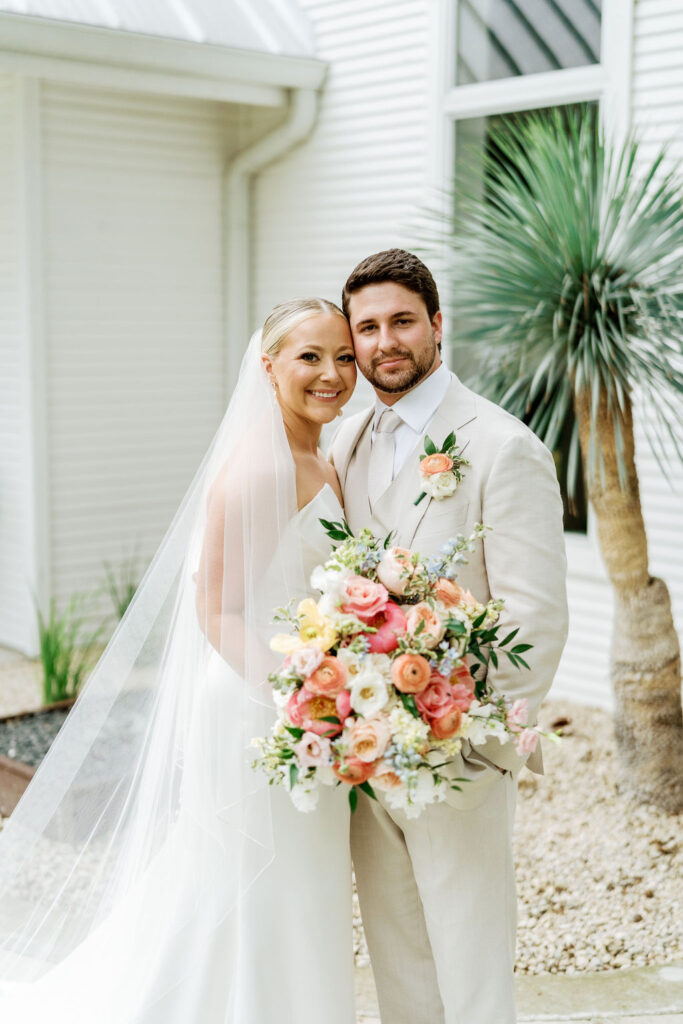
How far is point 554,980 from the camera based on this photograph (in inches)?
135

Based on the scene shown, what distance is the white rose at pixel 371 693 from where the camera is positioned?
2.14 meters

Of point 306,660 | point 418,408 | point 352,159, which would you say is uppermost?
point 352,159

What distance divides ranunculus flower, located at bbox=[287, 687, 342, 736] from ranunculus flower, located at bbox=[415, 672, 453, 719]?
0.53ft

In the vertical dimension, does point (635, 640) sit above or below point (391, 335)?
below

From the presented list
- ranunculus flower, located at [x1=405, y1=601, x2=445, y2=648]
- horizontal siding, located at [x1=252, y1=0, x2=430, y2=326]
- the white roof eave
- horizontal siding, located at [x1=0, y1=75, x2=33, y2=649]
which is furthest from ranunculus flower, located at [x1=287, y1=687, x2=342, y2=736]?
horizontal siding, located at [x1=0, y1=75, x2=33, y2=649]

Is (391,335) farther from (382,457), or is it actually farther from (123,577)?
(123,577)

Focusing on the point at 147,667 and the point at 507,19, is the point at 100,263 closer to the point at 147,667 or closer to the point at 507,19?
the point at 507,19

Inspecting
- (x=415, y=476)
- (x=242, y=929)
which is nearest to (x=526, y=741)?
(x=415, y=476)

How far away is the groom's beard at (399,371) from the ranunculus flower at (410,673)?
78 cm

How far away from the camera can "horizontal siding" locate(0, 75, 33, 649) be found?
263 inches

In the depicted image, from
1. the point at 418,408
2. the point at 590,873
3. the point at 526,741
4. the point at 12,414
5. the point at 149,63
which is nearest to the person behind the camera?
the point at 526,741

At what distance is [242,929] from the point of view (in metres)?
2.57

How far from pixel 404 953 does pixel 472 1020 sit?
283 millimetres

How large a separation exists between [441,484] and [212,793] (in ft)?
2.85
